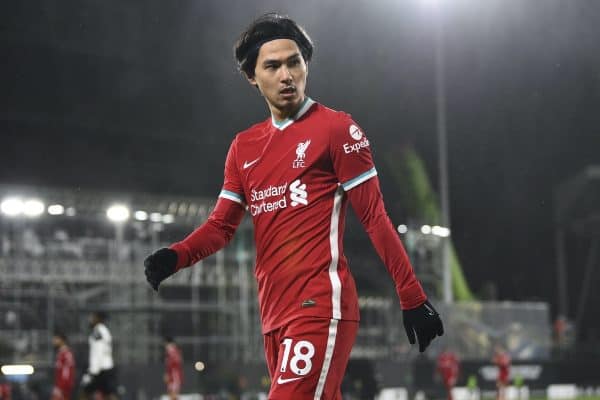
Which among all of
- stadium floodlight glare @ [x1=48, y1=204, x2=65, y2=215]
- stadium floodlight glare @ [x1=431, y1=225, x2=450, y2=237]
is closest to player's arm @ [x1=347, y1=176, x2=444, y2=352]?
stadium floodlight glare @ [x1=48, y1=204, x2=65, y2=215]

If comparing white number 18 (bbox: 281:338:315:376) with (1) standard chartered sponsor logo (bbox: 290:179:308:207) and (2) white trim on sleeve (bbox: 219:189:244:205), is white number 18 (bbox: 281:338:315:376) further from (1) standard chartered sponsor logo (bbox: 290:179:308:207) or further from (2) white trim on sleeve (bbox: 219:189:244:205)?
(2) white trim on sleeve (bbox: 219:189:244:205)

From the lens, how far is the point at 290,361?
3799mm

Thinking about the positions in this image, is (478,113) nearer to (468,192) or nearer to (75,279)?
(468,192)

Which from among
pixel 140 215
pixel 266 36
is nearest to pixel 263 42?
pixel 266 36

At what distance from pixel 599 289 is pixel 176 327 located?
20.3 m

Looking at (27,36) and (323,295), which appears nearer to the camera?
(323,295)

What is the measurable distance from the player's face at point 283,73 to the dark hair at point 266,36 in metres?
0.03

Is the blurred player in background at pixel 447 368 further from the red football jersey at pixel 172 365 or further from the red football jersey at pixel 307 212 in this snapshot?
the red football jersey at pixel 307 212

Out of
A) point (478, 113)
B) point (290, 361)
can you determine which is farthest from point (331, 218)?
point (478, 113)

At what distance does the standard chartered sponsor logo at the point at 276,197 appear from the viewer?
4.00m

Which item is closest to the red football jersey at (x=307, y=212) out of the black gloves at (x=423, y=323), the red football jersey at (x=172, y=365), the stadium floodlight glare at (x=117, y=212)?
the black gloves at (x=423, y=323)

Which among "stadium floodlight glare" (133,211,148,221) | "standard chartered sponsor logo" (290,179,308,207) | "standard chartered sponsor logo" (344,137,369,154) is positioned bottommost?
"standard chartered sponsor logo" (290,179,308,207)

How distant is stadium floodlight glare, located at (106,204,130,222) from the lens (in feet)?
80.1

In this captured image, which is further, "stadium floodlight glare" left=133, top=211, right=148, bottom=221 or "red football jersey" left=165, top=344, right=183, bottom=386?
"stadium floodlight glare" left=133, top=211, right=148, bottom=221
